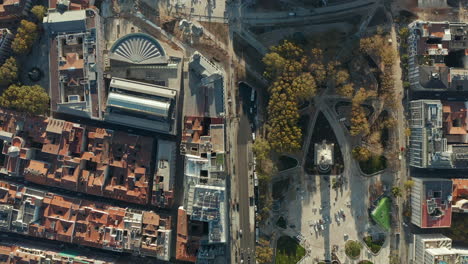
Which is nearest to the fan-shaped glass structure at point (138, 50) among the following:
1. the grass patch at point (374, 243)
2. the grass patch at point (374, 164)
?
the grass patch at point (374, 164)

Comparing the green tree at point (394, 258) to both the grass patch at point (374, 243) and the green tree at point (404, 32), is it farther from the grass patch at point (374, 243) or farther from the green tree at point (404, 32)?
the green tree at point (404, 32)

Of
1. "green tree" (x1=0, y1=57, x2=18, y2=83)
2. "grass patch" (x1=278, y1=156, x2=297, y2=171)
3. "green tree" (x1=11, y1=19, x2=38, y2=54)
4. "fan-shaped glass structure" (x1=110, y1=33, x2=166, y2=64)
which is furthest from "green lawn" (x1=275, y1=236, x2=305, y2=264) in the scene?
"green tree" (x1=11, y1=19, x2=38, y2=54)

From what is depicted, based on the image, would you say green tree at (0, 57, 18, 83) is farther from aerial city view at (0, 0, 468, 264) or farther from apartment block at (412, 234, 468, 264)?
apartment block at (412, 234, 468, 264)

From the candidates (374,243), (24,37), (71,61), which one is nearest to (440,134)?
(374,243)

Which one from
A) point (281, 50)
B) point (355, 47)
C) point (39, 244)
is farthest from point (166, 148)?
point (355, 47)

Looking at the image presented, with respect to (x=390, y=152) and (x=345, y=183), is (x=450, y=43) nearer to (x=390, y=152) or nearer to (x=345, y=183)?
(x=390, y=152)
